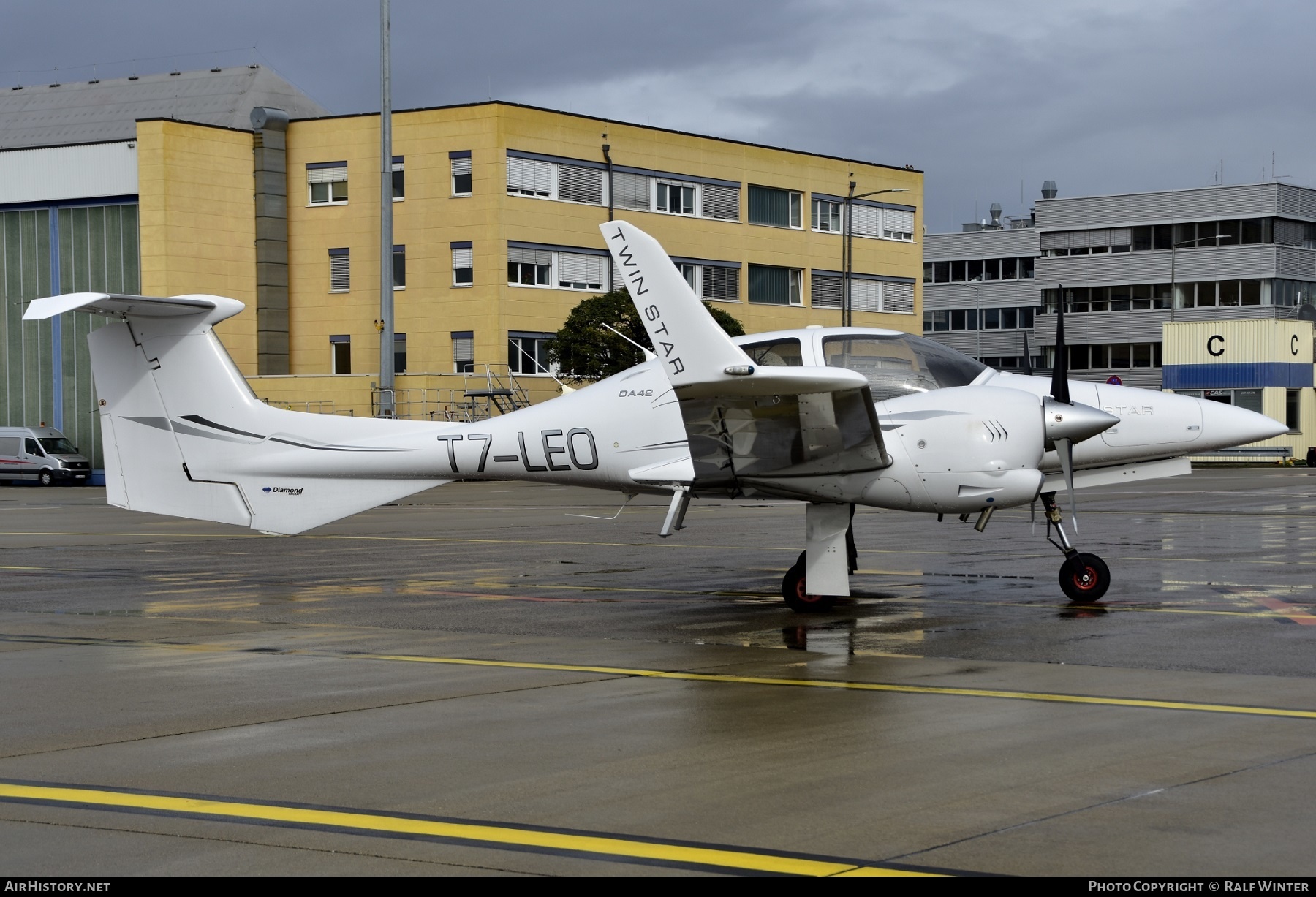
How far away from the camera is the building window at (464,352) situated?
2352 inches

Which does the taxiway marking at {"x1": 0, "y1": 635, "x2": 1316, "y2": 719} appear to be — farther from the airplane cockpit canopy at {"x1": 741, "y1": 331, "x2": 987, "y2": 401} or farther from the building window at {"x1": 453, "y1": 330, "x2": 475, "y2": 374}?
the building window at {"x1": 453, "y1": 330, "x2": 475, "y2": 374}

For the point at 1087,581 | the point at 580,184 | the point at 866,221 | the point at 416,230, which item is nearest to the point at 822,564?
the point at 1087,581

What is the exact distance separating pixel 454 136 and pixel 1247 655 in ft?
171

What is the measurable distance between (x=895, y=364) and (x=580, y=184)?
49388 millimetres

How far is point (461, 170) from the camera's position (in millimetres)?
59875

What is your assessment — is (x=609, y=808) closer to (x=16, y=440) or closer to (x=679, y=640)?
(x=679, y=640)

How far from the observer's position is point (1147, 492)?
136ft

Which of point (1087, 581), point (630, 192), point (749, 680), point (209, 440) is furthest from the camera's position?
point (630, 192)

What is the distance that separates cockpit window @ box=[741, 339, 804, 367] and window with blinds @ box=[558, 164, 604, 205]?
48.5 m

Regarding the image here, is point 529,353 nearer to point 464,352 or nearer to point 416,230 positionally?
point 464,352

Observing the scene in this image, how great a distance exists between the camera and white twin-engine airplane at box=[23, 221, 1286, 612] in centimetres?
1334

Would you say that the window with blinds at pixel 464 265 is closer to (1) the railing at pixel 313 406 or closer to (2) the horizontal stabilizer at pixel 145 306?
(1) the railing at pixel 313 406

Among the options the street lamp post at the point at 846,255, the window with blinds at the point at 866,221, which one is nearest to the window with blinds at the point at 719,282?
the street lamp post at the point at 846,255

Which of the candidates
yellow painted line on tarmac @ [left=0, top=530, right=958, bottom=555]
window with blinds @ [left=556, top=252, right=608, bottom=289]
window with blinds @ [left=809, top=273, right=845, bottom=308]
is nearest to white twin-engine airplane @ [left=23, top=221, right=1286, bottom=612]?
yellow painted line on tarmac @ [left=0, top=530, right=958, bottom=555]
